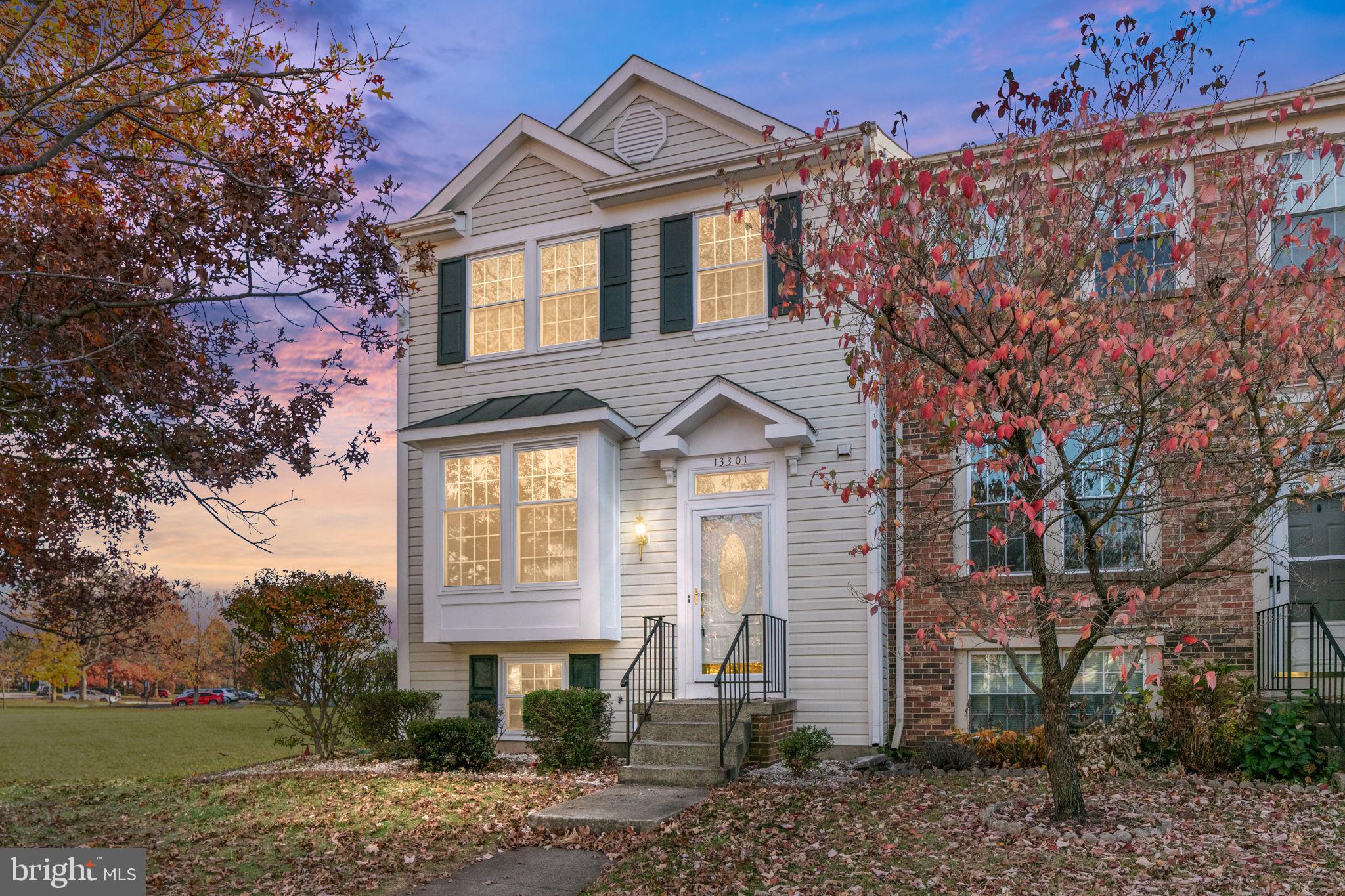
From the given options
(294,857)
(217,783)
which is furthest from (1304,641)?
(217,783)

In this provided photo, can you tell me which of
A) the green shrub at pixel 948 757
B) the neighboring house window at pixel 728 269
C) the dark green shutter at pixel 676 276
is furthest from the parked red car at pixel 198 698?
the green shrub at pixel 948 757

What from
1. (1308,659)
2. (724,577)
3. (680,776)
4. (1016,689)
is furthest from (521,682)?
(1308,659)

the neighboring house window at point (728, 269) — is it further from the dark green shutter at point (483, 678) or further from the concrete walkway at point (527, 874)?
the concrete walkway at point (527, 874)

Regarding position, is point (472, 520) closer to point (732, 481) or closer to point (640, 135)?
point (732, 481)

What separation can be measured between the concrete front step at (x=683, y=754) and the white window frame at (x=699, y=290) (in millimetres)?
4859

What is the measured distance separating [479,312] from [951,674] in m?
7.69

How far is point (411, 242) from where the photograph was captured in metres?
15.0

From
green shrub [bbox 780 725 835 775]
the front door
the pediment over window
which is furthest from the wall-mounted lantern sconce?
green shrub [bbox 780 725 835 775]

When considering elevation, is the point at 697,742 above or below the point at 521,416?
below

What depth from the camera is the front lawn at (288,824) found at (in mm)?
7383

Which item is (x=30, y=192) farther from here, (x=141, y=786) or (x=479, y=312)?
(x=141, y=786)

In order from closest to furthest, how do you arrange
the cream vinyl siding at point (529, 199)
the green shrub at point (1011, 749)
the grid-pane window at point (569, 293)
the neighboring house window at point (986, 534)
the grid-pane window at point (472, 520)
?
the green shrub at point (1011, 749) → the neighboring house window at point (986, 534) → the grid-pane window at point (472, 520) → the grid-pane window at point (569, 293) → the cream vinyl siding at point (529, 199)

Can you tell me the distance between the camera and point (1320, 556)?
A: 10.6 m

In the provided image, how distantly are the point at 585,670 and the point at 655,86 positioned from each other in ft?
24.2
